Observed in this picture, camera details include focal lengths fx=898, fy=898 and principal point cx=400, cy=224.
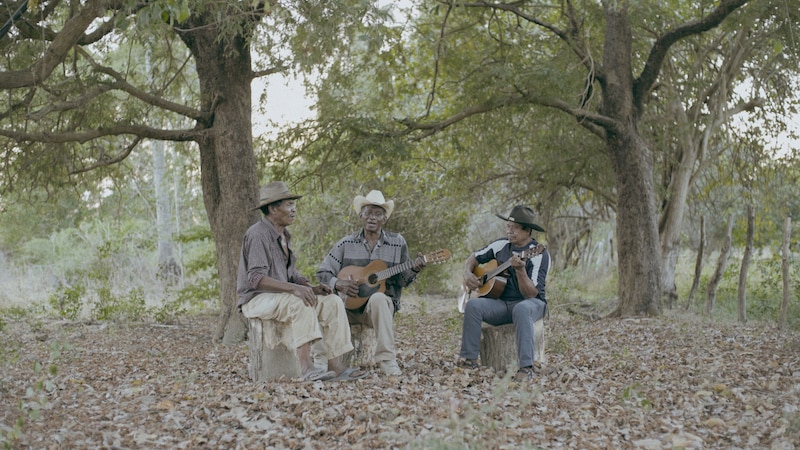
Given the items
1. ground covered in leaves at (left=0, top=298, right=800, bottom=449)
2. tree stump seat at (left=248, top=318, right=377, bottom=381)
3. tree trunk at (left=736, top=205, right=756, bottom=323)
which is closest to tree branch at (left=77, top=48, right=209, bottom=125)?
ground covered in leaves at (left=0, top=298, right=800, bottom=449)

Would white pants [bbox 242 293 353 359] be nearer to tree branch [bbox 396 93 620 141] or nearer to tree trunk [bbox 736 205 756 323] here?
tree branch [bbox 396 93 620 141]

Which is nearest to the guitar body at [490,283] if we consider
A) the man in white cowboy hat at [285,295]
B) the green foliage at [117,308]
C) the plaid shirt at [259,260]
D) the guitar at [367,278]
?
the guitar at [367,278]

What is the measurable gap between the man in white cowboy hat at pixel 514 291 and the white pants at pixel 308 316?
1156mm

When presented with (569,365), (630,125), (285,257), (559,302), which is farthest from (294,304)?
(559,302)

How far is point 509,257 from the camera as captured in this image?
789 cm

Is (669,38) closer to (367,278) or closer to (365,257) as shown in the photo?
(365,257)

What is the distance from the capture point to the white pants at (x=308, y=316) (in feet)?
23.2

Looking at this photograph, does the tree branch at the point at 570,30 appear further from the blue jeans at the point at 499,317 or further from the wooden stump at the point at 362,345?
the wooden stump at the point at 362,345

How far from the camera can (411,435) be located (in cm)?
531

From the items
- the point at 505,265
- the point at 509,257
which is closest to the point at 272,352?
the point at 505,265

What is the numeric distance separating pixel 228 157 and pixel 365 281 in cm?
363

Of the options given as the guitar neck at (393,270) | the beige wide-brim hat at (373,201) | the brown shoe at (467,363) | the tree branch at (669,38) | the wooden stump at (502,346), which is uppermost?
the tree branch at (669,38)

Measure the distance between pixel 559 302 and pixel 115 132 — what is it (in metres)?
8.23

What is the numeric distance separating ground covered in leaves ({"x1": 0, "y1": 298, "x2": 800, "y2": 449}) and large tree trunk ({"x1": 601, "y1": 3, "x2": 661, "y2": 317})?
9.69ft
